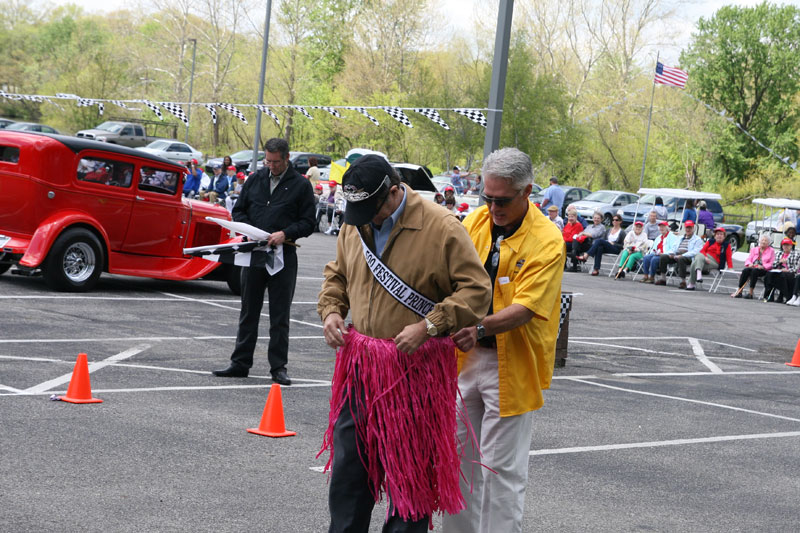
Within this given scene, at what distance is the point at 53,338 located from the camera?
10219 millimetres

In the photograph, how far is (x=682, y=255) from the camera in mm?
24141

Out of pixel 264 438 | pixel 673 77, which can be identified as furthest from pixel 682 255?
pixel 264 438

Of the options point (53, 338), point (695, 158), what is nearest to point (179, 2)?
point (695, 158)

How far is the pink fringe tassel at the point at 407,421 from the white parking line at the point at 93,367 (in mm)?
4374

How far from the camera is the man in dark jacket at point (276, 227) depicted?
28.7 ft

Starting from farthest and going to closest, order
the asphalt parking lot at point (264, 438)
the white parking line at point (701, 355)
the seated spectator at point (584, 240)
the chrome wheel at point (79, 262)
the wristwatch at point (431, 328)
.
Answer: the seated spectator at point (584, 240), the chrome wheel at point (79, 262), the white parking line at point (701, 355), the asphalt parking lot at point (264, 438), the wristwatch at point (431, 328)

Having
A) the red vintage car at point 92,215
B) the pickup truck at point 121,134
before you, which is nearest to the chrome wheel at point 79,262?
the red vintage car at point 92,215

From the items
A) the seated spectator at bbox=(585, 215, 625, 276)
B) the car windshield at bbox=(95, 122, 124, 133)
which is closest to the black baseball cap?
the seated spectator at bbox=(585, 215, 625, 276)

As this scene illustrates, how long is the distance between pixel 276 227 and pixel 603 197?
3707cm

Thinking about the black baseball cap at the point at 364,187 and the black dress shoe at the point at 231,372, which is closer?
the black baseball cap at the point at 364,187

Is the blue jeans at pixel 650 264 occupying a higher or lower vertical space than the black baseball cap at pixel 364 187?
lower

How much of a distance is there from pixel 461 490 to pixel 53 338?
21.9 ft

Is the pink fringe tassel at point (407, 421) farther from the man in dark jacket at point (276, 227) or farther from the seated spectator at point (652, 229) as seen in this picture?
the seated spectator at point (652, 229)

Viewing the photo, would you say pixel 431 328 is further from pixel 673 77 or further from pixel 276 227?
pixel 673 77
